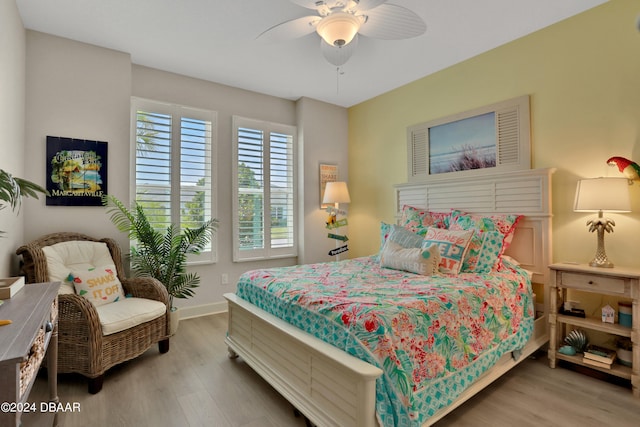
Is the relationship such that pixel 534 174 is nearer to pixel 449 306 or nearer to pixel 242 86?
pixel 449 306

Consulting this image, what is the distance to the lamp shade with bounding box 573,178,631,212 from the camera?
2166 millimetres

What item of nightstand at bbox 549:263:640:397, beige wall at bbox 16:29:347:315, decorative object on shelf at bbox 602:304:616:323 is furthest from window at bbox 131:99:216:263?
decorative object on shelf at bbox 602:304:616:323

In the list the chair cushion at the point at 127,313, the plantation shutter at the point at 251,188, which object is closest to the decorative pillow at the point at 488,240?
the plantation shutter at the point at 251,188

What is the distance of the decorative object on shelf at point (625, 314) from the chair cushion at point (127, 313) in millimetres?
3412

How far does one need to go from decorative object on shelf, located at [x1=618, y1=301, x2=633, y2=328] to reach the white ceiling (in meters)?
2.25

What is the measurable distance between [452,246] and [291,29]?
2.00 m

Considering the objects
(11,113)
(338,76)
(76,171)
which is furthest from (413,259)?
(11,113)

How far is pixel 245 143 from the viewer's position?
4.04 meters

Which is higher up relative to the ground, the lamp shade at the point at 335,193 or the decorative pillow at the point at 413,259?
the lamp shade at the point at 335,193

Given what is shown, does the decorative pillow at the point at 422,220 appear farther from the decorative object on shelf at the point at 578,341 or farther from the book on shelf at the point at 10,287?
the book on shelf at the point at 10,287

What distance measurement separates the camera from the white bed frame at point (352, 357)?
1.52m

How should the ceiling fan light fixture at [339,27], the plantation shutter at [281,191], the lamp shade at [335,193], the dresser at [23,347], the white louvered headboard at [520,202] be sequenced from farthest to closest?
1. the plantation shutter at [281,191]
2. the lamp shade at [335,193]
3. the white louvered headboard at [520,202]
4. the ceiling fan light fixture at [339,27]
5. the dresser at [23,347]

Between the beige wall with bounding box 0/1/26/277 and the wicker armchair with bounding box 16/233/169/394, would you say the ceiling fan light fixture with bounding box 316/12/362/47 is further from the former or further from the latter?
the wicker armchair with bounding box 16/233/169/394

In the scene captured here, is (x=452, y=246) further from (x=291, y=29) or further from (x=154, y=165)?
(x=154, y=165)
